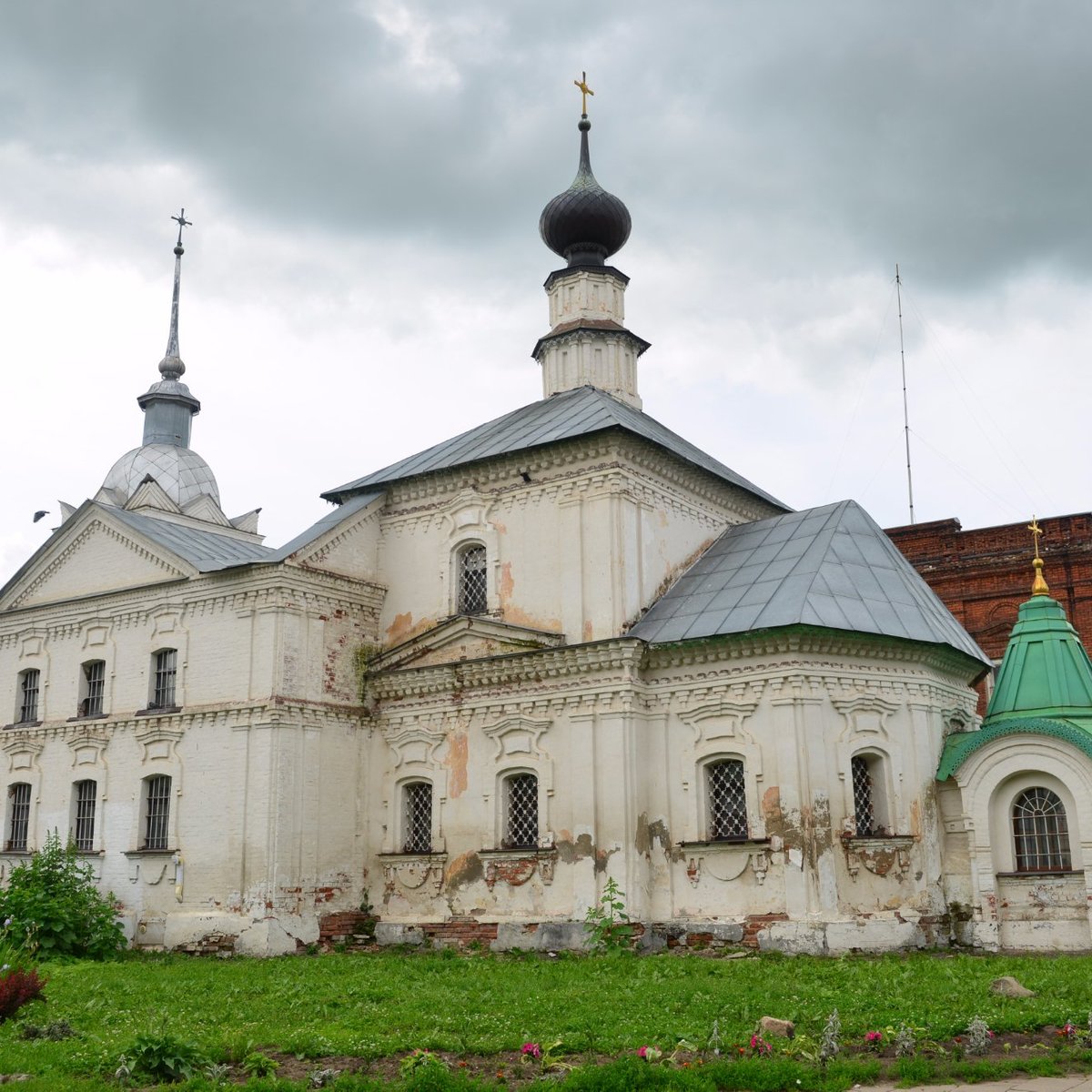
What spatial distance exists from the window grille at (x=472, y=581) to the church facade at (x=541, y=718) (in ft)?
0.18

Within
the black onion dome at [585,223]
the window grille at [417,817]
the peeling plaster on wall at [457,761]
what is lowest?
the window grille at [417,817]

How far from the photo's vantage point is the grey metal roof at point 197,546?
770 inches

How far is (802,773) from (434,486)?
7846mm

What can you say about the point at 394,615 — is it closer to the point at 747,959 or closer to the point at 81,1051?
the point at 747,959

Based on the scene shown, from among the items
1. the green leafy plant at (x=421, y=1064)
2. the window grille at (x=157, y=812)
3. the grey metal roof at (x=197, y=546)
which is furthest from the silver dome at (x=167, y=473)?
the green leafy plant at (x=421, y=1064)

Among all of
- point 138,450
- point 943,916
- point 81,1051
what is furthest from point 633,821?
point 138,450

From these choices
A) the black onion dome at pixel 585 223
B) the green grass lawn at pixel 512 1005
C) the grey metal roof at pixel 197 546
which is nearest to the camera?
the green grass lawn at pixel 512 1005

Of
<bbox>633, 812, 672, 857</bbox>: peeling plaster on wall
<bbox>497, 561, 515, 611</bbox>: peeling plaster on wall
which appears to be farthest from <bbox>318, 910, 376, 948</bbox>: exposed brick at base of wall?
<bbox>497, 561, 515, 611</bbox>: peeling plaster on wall

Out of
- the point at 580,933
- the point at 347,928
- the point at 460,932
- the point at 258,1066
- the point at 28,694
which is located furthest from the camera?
the point at 28,694

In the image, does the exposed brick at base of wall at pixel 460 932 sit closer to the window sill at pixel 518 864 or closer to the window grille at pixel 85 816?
the window sill at pixel 518 864

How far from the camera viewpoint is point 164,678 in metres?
19.8

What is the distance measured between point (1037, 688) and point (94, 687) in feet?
49.6

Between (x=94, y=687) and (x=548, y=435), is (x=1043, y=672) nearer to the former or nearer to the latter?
(x=548, y=435)

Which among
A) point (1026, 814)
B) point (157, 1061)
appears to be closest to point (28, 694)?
point (157, 1061)
